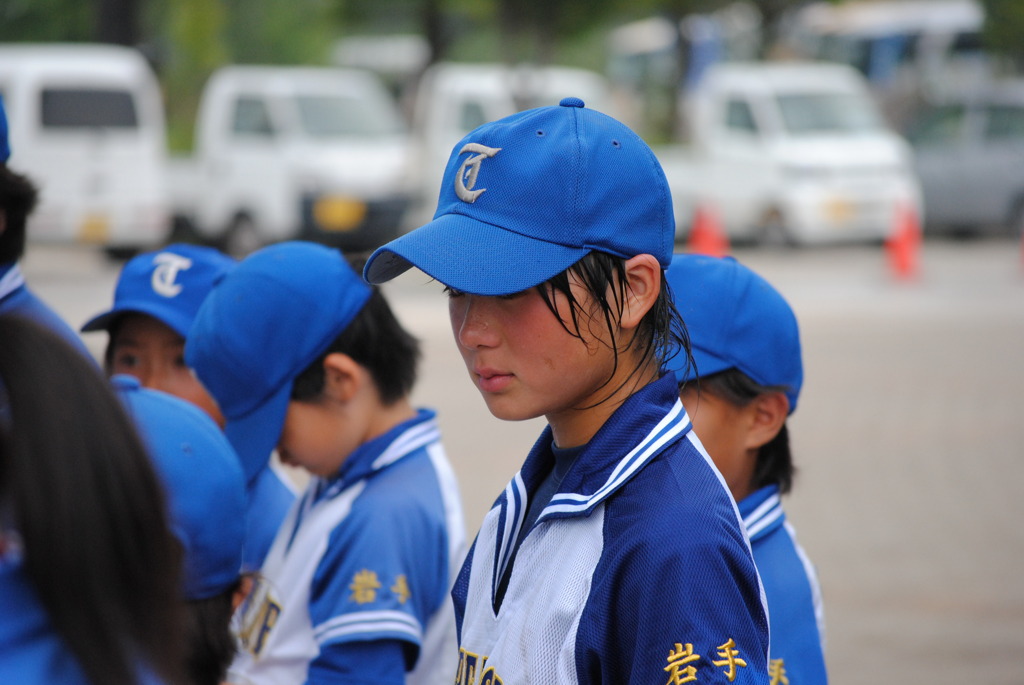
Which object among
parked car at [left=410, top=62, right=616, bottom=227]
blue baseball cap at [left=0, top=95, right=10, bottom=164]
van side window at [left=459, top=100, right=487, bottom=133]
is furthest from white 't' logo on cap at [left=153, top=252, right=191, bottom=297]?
van side window at [left=459, top=100, right=487, bottom=133]

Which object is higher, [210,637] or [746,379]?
[746,379]

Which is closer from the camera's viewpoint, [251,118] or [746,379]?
[746,379]

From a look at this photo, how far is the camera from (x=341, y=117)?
659 inches

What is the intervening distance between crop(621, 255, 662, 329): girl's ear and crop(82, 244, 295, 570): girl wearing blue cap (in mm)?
1481

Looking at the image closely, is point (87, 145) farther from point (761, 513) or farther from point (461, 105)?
point (761, 513)

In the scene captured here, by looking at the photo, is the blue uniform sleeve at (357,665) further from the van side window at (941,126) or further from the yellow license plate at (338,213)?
the van side window at (941,126)

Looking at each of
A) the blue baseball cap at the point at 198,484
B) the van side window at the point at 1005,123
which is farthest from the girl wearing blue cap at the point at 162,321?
the van side window at the point at 1005,123

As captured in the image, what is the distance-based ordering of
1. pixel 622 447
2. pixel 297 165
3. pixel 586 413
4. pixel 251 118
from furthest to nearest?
pixel 251 118 → pixel 297 165 → pixel 586 413 → pixel 622 447

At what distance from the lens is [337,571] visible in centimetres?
229

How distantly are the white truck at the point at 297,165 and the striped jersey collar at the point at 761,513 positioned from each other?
14.0m

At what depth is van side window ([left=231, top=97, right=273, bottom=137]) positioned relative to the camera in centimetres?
1645

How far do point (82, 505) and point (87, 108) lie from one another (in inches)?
631

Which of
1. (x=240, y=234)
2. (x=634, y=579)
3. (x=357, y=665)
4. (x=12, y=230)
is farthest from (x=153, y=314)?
(x=240, y=234)

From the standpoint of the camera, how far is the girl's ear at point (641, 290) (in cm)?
162
